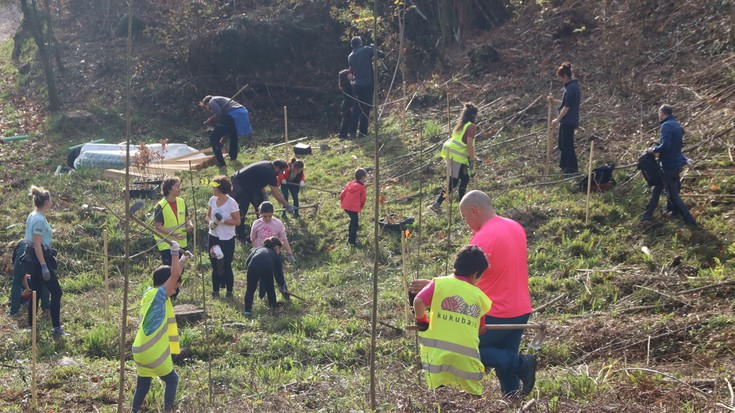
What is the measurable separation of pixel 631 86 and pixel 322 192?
5.70 meters

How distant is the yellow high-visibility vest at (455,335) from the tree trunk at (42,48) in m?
16.0

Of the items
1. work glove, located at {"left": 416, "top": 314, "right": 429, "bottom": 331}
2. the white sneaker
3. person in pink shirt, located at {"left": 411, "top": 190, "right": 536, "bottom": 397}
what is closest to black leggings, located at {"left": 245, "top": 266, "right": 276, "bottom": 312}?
the white sneaker

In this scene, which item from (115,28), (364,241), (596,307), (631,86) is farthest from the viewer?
(115,28)

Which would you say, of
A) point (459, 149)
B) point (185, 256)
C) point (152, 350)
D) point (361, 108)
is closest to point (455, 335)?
point (152, 350)

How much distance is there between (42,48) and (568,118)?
1259 centimetres

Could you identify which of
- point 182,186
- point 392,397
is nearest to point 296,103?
point 182,186

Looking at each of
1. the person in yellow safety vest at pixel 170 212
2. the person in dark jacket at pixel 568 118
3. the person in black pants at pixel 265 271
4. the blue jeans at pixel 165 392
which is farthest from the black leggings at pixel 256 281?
the person in dark jacket at pixel 568 118

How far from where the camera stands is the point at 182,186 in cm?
1437

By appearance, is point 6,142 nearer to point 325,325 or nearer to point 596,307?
point 325,325

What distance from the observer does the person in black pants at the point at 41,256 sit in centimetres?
849

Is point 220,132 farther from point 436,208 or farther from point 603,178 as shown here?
point 603,178

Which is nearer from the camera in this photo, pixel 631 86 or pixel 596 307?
pixel 596 307

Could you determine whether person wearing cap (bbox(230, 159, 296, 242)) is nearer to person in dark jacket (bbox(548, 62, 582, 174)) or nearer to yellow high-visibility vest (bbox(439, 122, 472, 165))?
yellow high-visibility vest (bbox(439, 122, 472, 165))

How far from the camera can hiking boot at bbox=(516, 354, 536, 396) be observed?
558 cm
